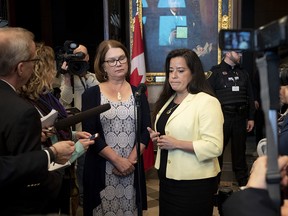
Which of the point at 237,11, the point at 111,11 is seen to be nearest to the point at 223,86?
the point at 237,11

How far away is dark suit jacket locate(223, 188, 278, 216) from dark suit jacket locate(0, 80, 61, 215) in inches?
31.7

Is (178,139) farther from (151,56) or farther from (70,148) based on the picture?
(151,56)

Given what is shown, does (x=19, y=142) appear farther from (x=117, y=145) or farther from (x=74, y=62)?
(x=74, y=62)

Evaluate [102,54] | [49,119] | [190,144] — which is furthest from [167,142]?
[102,54]

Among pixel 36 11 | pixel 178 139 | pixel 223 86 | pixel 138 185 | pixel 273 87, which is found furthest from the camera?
pixel 36 11

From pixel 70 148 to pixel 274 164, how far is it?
1.12 m

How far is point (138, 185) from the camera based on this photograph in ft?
7.50

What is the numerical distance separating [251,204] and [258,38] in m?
0.39

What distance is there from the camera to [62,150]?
167cm

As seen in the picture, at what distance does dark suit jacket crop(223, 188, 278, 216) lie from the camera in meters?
0.85

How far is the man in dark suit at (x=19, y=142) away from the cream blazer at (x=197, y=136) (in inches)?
28.2

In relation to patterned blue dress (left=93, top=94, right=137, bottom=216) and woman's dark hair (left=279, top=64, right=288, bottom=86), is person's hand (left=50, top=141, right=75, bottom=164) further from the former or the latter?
woman's dark hair (left=279, top=64, right=288, bottom=86)

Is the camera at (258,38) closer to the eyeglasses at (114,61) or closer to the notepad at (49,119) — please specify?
the notepad at (49,119)

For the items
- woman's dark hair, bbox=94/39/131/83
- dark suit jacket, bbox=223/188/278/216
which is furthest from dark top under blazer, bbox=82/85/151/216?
dark suit jacket, bbox=223/188/278/216
